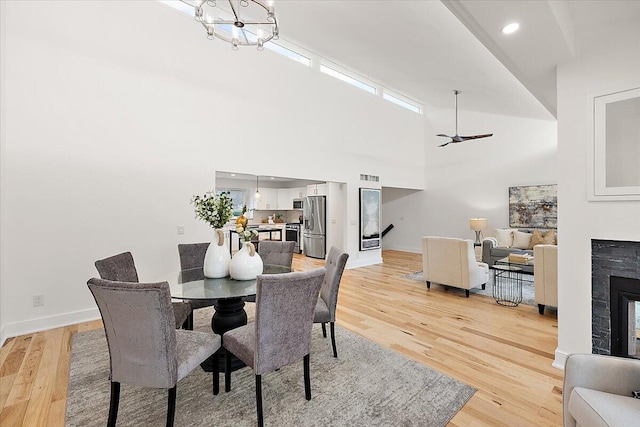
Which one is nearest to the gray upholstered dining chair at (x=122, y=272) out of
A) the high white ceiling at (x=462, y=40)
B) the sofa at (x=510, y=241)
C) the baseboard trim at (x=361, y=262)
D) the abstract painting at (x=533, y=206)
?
the high white ceiling at (x=462, y=40)

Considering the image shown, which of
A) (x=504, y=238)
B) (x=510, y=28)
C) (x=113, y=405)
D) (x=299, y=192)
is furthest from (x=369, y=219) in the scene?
(x=113, y=405)

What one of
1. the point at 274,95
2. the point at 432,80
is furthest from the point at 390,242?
the point at 274,95

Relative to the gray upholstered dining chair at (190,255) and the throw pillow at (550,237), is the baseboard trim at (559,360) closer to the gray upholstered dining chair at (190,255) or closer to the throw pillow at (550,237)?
the gray upholstered dining chair at (190,255)

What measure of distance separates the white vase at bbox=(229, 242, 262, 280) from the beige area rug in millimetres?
781

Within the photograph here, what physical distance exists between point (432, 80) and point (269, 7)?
4475mm

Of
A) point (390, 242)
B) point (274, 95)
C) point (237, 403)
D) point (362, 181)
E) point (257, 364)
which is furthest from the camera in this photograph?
point (390, 242)

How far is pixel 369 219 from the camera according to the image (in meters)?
7.05

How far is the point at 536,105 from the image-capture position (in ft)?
19.1

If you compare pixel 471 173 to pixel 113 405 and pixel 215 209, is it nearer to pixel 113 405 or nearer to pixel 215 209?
pixel 215 209

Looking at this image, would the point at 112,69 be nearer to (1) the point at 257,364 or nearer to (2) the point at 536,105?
(1) the point at 257,364

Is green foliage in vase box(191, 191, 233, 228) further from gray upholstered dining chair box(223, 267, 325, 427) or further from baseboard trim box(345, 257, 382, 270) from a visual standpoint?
Answer: baseboard trim box(345, 257, 382, 270)

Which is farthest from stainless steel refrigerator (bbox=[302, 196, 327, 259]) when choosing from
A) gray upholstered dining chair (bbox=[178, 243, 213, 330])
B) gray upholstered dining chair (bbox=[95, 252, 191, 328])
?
gray upholstered dining chair (bbox=[95, 252, 191, 328])

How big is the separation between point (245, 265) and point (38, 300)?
262 cm

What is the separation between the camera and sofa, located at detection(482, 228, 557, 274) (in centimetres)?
614
